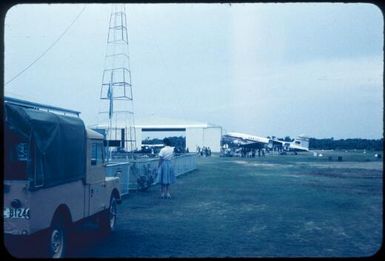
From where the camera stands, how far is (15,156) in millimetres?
5742

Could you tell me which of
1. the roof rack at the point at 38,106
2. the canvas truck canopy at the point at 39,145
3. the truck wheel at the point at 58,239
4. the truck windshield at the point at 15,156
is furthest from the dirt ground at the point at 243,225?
the roof rack at the point at 38,106

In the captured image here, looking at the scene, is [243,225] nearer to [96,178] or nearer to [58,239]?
[96,178]

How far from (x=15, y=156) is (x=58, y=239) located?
4.76 feet

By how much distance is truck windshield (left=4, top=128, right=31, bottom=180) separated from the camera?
221 inches

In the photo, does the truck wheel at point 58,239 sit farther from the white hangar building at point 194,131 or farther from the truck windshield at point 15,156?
the white hangar building at point 194,131

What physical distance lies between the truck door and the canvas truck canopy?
81cm

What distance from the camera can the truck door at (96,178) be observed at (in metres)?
7.57

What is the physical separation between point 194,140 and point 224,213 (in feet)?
164

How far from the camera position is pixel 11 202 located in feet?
17.7

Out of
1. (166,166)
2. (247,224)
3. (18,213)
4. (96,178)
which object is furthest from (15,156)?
(166,166)

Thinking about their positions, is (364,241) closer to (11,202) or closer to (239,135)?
(11,202)

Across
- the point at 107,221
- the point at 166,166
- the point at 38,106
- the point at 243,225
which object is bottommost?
the point at 243,225

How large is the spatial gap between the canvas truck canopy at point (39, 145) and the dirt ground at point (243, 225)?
152 cm

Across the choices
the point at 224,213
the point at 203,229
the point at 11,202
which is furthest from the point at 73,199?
the point at 224,213
